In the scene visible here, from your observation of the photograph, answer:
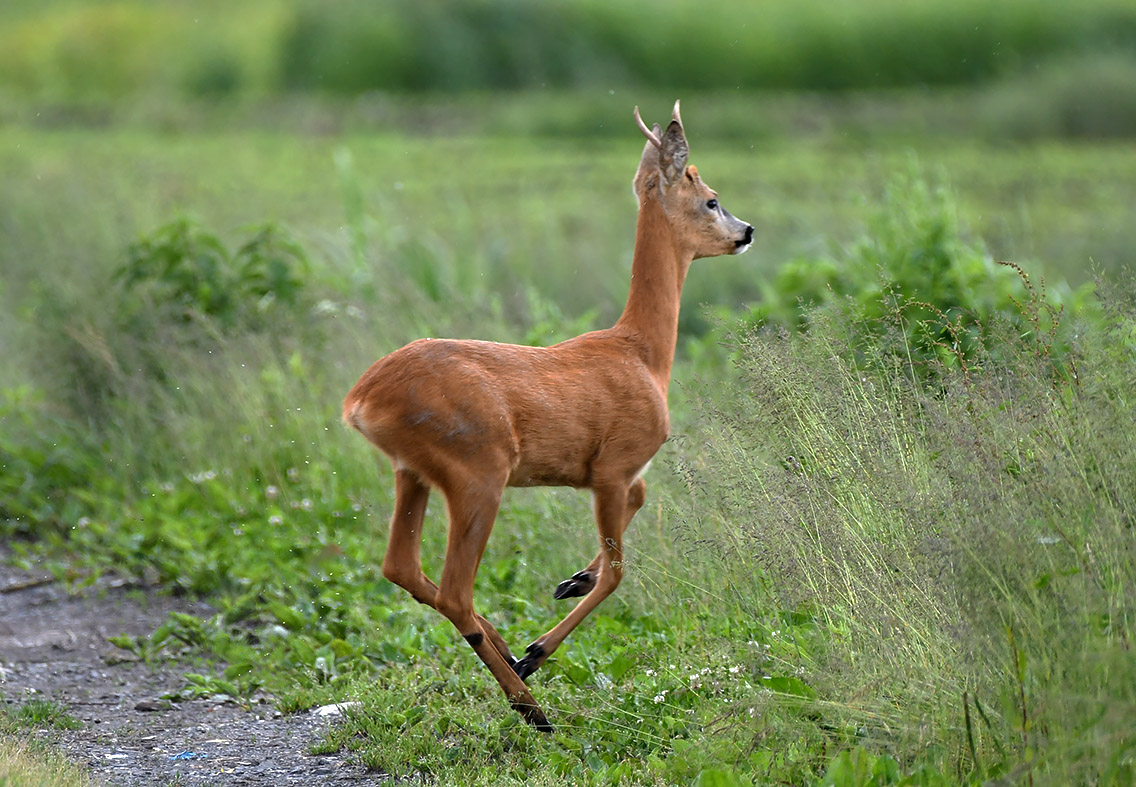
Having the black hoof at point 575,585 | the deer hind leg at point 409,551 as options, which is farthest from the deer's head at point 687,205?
the deer hind leg at point 409,551

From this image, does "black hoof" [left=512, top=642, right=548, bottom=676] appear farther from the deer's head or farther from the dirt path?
the deer's head

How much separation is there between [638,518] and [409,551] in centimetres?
141

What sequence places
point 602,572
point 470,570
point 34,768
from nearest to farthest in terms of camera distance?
1. point 34,768
2. point 470,570
3. point 602,572

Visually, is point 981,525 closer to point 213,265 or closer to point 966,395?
point 966,395

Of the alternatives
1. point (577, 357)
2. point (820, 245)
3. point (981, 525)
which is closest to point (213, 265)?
point (577, 357)

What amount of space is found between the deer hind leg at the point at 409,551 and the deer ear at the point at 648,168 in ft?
4.89

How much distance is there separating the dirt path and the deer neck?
6.18ft

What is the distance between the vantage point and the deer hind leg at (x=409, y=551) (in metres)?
4.91

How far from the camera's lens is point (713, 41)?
33469mm

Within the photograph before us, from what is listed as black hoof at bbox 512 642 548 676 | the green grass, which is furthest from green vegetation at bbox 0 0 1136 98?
black hoof at bbox 512 642 548 676

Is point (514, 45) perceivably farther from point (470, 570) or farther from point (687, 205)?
point (470, 570)

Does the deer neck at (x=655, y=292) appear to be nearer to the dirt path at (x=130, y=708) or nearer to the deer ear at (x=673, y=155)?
the deer ear at (x=673, y=155)

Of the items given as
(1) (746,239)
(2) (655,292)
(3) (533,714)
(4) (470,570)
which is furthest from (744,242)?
(3) (533,714)

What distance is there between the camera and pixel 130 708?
5.48m
